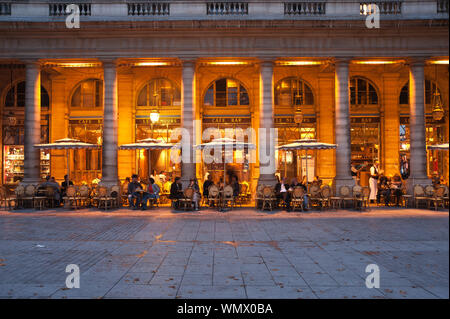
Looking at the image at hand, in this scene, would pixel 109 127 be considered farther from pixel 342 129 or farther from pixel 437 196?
pixel 437 196

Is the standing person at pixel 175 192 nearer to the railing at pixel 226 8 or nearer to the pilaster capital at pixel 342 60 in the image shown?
the railing at pixel 226 8

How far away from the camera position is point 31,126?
58.4 feet

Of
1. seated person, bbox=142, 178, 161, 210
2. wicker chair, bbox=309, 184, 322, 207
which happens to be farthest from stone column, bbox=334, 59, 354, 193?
seated person, bbox=142, 178, 161, 210

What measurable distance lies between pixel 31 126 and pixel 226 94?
35.1ft

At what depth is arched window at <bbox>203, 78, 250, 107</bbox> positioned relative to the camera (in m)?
22.4

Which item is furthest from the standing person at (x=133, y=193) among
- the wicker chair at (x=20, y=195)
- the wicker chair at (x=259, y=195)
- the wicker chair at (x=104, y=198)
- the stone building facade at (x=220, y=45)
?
the wicker chair at (x=259, y=195)

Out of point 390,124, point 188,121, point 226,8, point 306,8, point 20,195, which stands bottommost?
point 20,195

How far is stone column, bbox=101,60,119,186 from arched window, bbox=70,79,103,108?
508 centimetres

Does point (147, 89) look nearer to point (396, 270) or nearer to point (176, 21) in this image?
point (176, 21)

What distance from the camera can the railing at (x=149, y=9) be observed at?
59.2 ft

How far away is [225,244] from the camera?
9.65 meters

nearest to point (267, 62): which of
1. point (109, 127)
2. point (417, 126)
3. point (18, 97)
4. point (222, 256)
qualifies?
point (417, 126)

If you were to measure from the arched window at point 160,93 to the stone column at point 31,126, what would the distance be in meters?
6.09

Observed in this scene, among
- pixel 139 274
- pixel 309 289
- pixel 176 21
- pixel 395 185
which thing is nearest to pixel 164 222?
pixel 139 274
